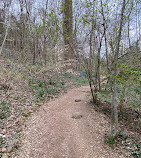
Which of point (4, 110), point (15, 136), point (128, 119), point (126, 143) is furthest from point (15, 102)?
point (128, 119)

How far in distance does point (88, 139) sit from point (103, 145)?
47 cm

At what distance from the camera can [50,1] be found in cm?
991

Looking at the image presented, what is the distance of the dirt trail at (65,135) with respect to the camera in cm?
317

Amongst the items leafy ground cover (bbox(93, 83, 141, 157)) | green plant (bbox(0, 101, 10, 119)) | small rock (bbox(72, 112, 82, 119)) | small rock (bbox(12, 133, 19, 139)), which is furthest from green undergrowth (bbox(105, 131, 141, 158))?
green plant (bbox(0, 101, 10, 119))

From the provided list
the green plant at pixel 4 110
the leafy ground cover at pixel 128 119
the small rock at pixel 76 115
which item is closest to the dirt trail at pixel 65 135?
the small rock at pixel 76 115

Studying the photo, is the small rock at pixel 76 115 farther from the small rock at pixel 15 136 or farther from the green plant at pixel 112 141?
the small rock at pixel 15 136

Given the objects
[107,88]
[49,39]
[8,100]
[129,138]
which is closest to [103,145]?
[129,138]

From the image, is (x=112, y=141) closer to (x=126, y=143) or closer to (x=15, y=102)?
(x=126, y=143)

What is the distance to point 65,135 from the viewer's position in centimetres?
378

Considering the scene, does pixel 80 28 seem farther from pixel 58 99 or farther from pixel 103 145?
pixel 103 145

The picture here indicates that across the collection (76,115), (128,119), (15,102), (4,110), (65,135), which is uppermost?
(15,102)

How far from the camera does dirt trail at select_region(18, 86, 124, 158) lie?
3.17 metres

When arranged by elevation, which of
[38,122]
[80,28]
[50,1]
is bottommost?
[38,122]

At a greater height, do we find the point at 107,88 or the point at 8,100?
the point at 107,88
